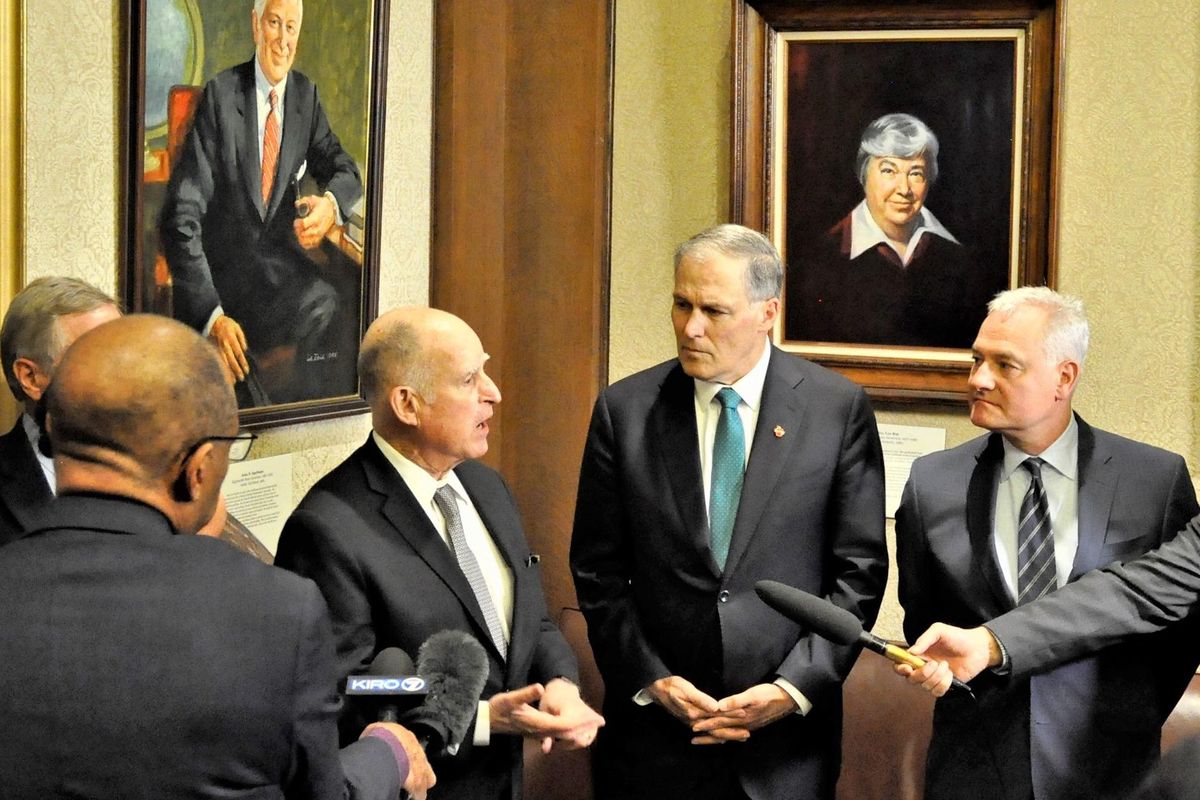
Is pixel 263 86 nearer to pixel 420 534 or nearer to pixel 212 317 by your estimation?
pixel 212 317

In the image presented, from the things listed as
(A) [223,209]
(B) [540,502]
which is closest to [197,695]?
(A) [223,209]

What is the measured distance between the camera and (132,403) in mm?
1675

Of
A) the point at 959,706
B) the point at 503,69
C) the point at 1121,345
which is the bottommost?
the point at 959,706

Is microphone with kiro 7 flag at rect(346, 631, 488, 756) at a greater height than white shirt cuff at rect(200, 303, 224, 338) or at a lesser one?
lesser

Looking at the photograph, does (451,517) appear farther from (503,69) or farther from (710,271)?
(503,69)

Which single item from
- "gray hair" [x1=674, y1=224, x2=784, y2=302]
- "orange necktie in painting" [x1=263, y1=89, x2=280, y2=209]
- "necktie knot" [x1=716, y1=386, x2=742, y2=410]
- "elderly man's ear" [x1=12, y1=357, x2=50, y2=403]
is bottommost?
"necktie knot" [x1=716, y1=386, x2=742, y2=410]

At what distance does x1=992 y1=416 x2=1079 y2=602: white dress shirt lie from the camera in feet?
9.61

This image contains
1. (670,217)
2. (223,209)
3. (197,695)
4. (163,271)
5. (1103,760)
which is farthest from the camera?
(670,217)

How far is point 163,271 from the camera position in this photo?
3139mm

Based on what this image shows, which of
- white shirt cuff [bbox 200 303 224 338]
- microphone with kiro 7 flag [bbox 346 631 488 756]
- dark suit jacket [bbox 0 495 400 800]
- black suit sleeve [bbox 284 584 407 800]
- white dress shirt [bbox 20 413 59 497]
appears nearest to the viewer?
dark suit jacket [bbox 0 495 400 800]

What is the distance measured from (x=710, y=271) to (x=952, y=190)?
1.53 m

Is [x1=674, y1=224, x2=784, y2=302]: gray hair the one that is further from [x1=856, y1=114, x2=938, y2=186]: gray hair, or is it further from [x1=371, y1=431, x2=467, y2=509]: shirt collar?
[x1=856, y1=114, x2=938, y2=186]: gray hair

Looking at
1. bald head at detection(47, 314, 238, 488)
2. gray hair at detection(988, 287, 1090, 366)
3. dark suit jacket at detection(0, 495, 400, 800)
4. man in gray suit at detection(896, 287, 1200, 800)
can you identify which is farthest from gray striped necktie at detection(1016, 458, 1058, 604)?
bald head at detection(47, 314, 238, 488)

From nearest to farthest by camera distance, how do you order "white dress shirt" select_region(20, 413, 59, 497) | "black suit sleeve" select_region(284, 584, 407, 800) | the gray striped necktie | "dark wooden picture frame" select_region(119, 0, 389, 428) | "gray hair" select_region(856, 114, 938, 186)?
"black suit sleeve" select_region(284, 584, 407, 800) → "white dress shirt" select_region(20, 413, 59, 497) → the gray striped necktie → "dark wooden picture frame" select_region(119, 0, 389, 428) → "gray hair" select_region(856, 114, 938, 186)
